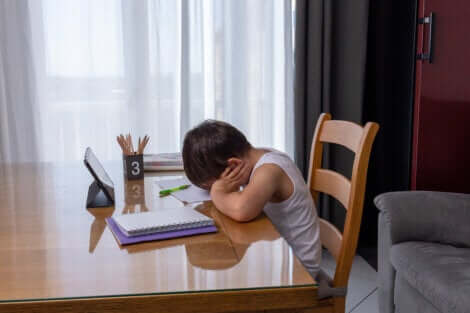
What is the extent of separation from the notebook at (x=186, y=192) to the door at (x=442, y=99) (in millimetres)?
1395

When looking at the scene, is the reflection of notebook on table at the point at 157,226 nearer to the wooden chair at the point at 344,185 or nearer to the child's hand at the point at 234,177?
the child's hand at the point at 234,177

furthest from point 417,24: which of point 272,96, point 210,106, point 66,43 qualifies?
point 66,43

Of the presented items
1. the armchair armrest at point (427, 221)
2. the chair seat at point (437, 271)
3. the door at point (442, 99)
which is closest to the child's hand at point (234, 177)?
the chair seat at point (437, 271)

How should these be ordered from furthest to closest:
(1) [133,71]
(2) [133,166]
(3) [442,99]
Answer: (1) [133,71] → (3) [442,99] → (2) [133,166]

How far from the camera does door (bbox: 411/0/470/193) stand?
2320 mm

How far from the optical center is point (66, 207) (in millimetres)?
1239

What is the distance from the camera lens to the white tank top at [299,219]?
1265mm

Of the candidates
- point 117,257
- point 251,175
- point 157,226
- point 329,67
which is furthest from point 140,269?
point 329,67

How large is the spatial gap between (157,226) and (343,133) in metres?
0.61

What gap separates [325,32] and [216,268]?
2.16 meters

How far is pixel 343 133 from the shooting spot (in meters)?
1.34

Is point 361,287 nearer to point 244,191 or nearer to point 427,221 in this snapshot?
point 427,221

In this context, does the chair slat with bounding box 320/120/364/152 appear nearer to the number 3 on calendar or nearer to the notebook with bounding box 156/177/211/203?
the notebook with bounding box 156/177/211/203

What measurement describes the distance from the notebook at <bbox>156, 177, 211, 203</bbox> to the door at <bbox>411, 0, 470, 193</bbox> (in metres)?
1.39
